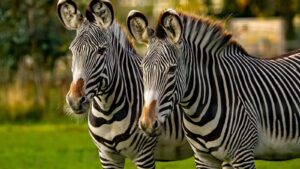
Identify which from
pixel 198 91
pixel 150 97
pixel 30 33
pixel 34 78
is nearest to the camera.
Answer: pixel 150 97

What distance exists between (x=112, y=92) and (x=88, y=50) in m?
0.66

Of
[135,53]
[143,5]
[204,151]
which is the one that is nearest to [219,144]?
[204,151]

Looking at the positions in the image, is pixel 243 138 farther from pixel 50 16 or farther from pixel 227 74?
pixel 50 16

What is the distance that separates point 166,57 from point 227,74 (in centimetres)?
93

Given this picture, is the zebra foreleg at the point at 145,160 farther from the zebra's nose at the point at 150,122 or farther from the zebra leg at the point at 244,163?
the zebra's nose at the point at 150,122

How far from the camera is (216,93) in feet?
31.3

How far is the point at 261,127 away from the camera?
379 inches

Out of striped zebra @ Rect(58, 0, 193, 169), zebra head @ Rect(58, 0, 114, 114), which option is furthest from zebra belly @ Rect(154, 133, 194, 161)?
zebra head @ Rect(58, 0, 114, 114)

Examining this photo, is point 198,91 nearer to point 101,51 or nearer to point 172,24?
point 172,24

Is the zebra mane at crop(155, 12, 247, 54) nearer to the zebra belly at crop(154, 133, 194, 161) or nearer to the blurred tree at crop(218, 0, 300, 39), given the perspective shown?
the zebra belly at crop(154, 133, 194, 161)

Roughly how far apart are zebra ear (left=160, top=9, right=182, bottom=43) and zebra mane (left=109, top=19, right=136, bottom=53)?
1.29m

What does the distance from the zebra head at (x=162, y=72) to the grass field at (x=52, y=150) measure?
5.76 meters

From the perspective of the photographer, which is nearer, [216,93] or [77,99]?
[77,99]

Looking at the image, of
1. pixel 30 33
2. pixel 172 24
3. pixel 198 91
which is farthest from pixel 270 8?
pixel 172 24
